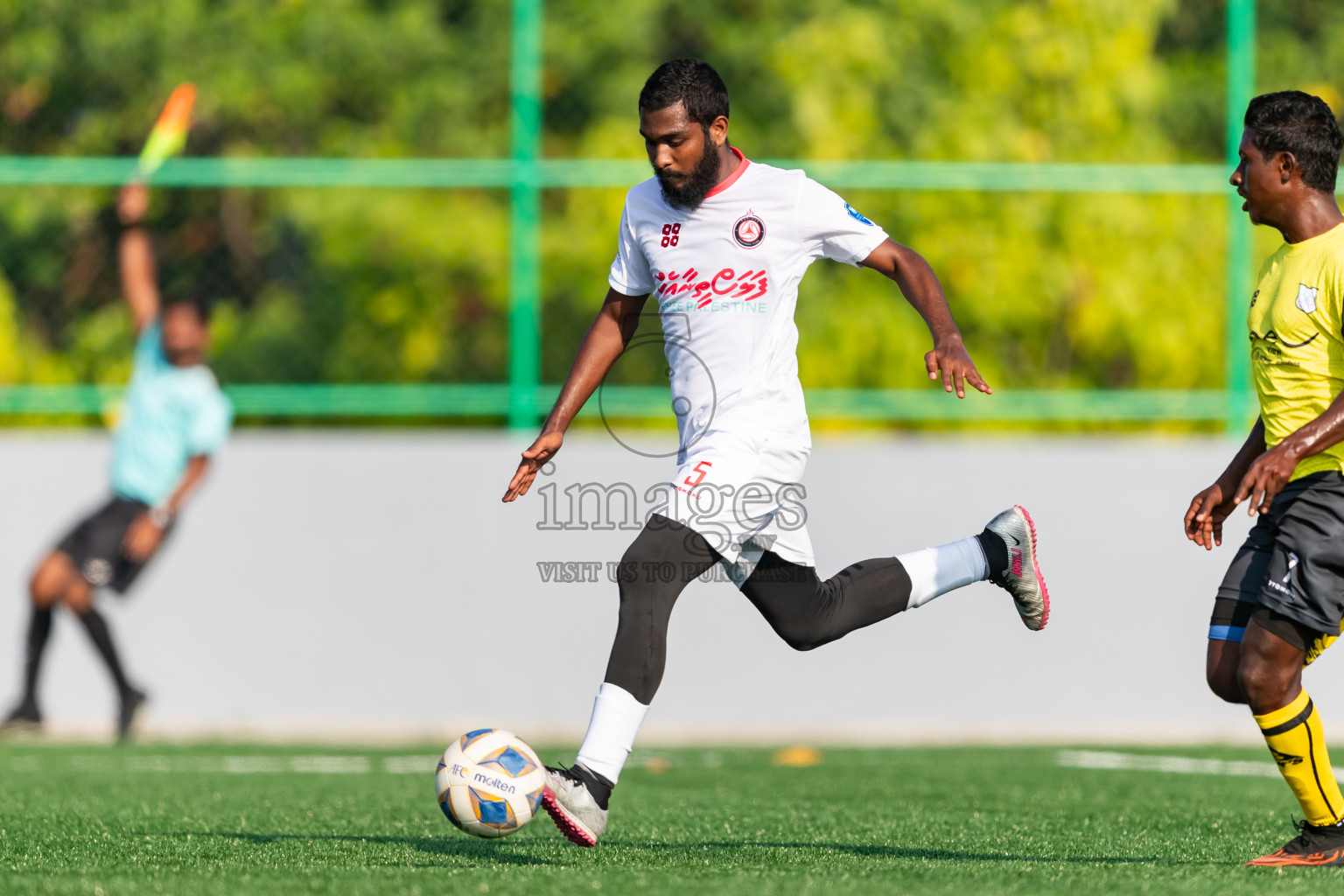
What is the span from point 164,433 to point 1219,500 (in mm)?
7997

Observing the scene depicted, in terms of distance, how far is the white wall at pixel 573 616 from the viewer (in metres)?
11.0

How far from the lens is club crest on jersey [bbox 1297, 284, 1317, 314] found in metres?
4.52

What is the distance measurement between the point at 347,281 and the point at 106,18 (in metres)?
2.90

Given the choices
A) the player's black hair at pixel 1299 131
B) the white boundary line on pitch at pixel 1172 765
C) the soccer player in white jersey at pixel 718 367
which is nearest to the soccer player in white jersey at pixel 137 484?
the white boundary line on pitch at pixel 1172 765

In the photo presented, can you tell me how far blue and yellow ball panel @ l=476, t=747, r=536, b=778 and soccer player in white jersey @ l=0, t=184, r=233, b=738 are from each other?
6.68 m

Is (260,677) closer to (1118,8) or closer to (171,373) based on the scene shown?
(171,373)

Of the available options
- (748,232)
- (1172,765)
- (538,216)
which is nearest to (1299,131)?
(748,232)

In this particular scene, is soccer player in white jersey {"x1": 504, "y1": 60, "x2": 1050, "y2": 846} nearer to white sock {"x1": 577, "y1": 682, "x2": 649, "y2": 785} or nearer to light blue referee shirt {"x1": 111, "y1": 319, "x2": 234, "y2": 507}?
white sock {"x1": 577, "y1": 682, "x2": 649, "y2": 785}

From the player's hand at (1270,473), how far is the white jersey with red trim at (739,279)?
4.41 feet

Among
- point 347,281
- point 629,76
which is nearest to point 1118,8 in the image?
point 629,76

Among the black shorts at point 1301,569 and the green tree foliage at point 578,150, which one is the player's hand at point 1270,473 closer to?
the black shorts at point 1301,569

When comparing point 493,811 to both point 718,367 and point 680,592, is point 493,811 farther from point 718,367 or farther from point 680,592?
point 718,367

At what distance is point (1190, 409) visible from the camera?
11.0 m

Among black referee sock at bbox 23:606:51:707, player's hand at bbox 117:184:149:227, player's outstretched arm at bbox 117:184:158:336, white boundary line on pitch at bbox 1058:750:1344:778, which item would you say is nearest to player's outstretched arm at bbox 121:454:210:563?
black referee sock at bbox 23:606:51:707
